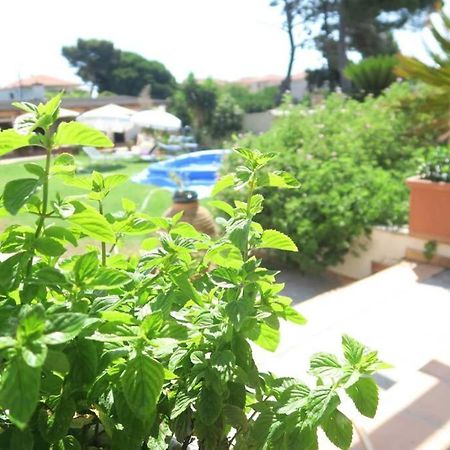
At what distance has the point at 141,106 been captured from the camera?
2905 centimetres

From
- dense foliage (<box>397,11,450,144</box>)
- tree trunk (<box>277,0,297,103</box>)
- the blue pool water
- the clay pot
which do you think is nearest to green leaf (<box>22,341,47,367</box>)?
the clay pot

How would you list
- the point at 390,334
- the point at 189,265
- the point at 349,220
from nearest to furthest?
the point at 189,265 < the point at 390,334 < the point at 349,220

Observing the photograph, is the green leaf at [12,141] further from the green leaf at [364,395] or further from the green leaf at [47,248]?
the green leaf at [364,395]

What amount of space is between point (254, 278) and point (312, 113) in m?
6.54

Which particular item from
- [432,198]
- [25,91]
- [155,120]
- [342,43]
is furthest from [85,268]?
[342,43]

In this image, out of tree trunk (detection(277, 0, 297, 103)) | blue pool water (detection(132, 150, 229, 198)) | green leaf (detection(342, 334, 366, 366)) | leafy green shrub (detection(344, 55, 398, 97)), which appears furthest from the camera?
tree trunk (detection(277, 0, 297, 103))

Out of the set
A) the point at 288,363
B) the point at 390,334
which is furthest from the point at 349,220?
the point at 288,363

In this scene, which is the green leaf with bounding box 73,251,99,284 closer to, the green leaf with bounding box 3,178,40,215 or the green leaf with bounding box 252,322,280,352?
the green leaf with bounding box 3,178,40,215

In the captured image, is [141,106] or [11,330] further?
[141,106]

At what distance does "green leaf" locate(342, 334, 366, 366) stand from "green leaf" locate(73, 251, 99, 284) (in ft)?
1.22

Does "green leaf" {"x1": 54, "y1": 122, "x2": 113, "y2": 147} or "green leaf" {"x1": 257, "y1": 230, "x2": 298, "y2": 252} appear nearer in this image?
"green leaf" {"x1": 54, "y1": 122, "x2": 113, "y2": 147}

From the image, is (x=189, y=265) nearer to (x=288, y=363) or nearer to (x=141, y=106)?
(x=288, y=363)

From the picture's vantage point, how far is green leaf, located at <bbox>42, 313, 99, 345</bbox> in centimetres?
49

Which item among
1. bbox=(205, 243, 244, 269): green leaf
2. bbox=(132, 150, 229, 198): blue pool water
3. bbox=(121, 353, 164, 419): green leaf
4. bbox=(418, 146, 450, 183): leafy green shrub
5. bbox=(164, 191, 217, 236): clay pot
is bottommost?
bbox=(132, 150, 229, 198): blue pool water
